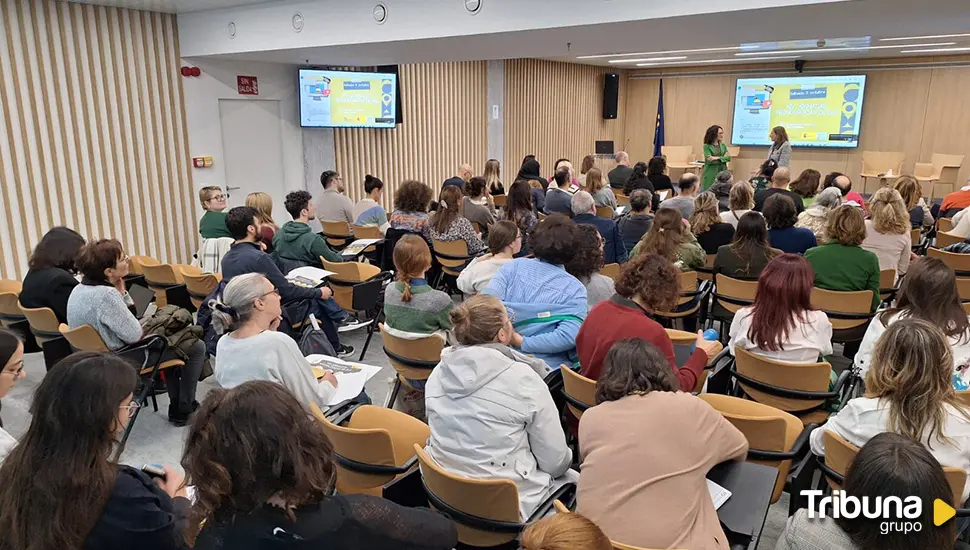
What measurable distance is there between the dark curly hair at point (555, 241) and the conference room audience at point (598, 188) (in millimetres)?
4211

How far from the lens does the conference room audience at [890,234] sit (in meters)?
4.95

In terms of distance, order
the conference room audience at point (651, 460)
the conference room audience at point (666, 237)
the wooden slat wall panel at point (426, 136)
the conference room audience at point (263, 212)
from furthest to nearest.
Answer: the wooden slat wall panel at point (426, 136) < the conference room audience at point (263, 212) < the conference room audience at point (666, 237) < the conference room audience at point (651, 460)

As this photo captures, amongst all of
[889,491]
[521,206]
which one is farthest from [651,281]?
[521,206]

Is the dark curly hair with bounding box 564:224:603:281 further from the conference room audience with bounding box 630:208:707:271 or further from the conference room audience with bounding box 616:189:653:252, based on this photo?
the conference room audience with bounding box 616:189:653:252

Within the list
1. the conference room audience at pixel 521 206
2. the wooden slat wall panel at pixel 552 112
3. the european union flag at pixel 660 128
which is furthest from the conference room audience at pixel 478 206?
the european union flag at pixel 660 128

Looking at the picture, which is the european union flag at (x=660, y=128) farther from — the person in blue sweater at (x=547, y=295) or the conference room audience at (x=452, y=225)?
the person in blue sweater at (x=547, y=295)

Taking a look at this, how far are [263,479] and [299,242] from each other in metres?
4.11

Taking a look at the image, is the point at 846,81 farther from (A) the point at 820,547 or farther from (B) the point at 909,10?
(A) the point at 820,547

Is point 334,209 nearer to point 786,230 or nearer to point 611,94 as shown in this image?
point 786,230

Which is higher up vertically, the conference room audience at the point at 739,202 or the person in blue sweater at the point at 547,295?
the conference room audience at the point at 739,202

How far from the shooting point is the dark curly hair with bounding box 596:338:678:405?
1971 mm

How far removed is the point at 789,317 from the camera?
3.09 m

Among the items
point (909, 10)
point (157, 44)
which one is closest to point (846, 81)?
point (909, 10)

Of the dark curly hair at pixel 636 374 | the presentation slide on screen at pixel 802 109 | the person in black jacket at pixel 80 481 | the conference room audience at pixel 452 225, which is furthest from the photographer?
the presentation slide on screen at pixel 802 109
